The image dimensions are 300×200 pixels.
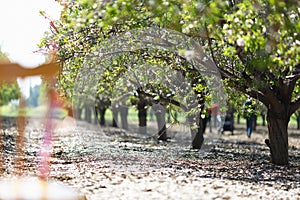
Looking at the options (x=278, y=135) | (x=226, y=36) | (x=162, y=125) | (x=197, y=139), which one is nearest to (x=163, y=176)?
(x=226, y=36)

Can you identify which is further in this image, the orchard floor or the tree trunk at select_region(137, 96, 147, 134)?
the tree trunk at select_region(137, 96, 147, 134)

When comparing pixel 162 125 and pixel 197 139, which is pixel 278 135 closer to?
pixel 197 139

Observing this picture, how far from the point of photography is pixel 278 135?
12.0 meters

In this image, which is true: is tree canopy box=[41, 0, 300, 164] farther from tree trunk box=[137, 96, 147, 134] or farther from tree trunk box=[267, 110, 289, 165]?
tree trunk box=[137, 96, 147, 134]

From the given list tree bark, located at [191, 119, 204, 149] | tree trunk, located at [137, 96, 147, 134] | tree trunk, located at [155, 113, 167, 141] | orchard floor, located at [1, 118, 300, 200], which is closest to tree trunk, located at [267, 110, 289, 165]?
orchard floor, located at [1, 118, 300, 200]

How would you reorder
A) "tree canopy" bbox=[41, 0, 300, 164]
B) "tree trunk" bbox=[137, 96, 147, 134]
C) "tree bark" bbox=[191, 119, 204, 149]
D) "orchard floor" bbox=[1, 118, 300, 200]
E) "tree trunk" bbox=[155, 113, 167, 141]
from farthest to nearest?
1. "tree trunk" bbox=[137, 96, 147, 134]
2. "tree trunk" bbox=[155, 113, 167, 141]
3. "tree bark" bbox=[191, 119, 204, 149]
4. "orchard floor" bbox=[1, 118, 300, 200]
5. "tree canopy" bbox=[41, 0, 300, 164]

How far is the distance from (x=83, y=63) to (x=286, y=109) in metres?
4.80

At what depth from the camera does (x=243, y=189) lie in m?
8.43

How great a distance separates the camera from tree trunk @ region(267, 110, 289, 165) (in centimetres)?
1188

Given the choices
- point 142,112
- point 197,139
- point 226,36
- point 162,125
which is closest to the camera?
point 226,36

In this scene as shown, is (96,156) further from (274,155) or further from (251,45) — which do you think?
(251,45)

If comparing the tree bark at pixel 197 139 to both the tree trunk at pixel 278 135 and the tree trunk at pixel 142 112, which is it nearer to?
the tree trunk at pixel 278 135

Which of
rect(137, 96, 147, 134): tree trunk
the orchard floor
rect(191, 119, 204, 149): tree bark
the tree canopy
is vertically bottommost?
the orchard floor

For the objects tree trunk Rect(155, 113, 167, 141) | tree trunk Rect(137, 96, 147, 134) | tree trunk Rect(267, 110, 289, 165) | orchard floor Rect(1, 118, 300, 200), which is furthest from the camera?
tree trunk Rect(137, 96, 147, 134)
